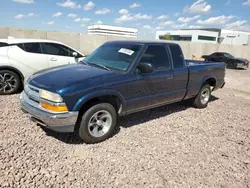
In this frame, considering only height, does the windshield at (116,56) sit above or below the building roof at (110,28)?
below

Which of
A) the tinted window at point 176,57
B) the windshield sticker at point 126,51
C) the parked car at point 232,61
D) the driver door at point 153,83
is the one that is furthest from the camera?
the parked car at point 232,61

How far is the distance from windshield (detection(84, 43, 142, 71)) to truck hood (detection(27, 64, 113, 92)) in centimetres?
31

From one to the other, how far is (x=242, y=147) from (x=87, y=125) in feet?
9.45

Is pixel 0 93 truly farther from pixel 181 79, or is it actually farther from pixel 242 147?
pixel 242 147

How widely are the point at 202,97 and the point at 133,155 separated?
11.2ft

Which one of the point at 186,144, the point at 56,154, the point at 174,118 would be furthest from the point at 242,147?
the point at 56,154

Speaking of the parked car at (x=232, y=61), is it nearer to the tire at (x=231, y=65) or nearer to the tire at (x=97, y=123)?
the tire at (x=231, y=65)

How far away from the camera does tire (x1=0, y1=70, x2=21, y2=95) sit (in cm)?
543

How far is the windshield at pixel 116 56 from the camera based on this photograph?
374 centimetres

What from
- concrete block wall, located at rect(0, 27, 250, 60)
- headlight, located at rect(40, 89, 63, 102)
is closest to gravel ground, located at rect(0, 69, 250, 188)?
headlight, located at rect(40, 89, 63, 102)

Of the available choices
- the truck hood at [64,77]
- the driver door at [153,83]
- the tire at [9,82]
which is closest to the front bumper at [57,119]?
the truck hood at [64,77]

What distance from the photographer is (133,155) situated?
313 centimetres

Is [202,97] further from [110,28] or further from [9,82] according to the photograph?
[110,28]

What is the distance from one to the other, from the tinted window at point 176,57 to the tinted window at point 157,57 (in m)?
0.23
